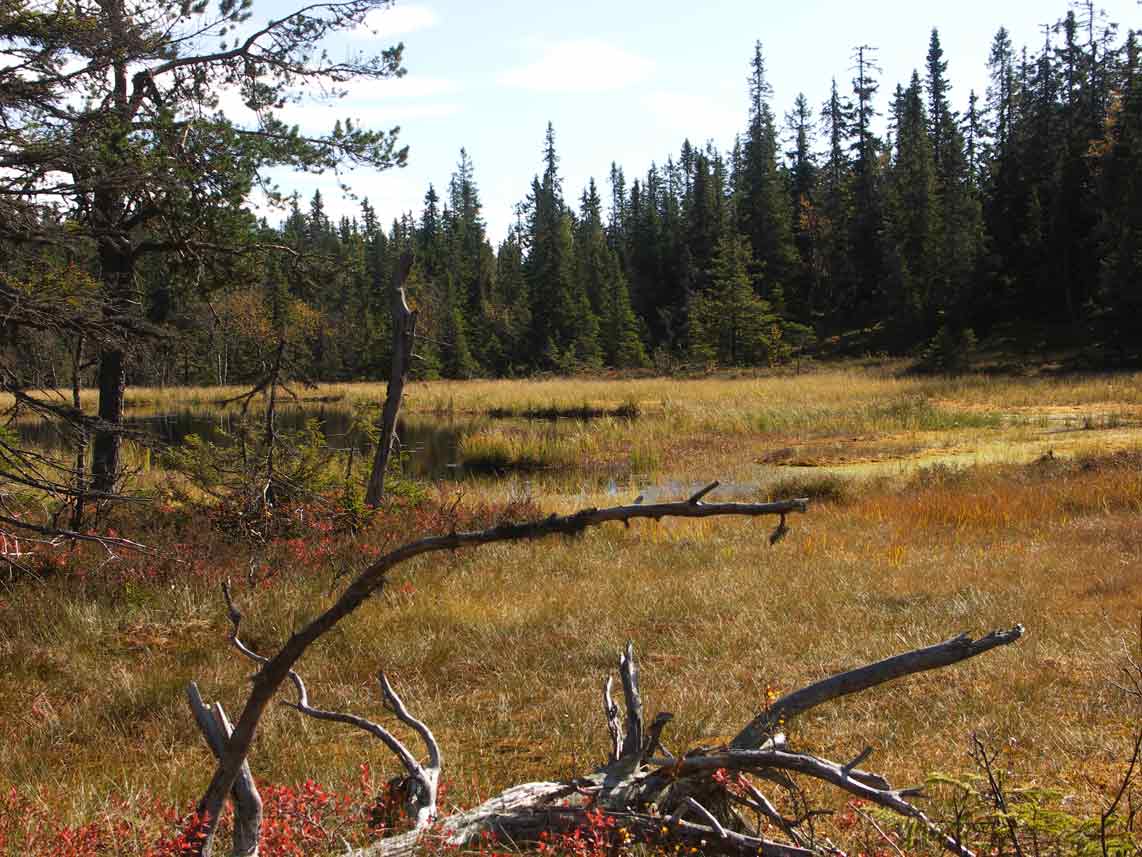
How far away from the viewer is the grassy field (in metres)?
4.57

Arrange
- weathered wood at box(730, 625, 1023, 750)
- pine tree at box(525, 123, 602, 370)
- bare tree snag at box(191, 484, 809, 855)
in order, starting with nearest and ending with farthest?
bare tree snag at box(191, 484, 809, 855)
weathered wood at box(730, 625, 1023, 750)
pine tree at box(525, 123, 602, 370)

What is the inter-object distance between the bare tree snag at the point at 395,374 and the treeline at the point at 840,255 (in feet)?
79.5

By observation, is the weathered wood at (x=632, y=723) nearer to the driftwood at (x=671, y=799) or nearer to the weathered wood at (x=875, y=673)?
the driftwood at (x=671, y=799)

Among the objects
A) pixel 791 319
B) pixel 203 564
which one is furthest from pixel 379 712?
pixel 791 319

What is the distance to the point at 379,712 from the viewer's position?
5.37 meters

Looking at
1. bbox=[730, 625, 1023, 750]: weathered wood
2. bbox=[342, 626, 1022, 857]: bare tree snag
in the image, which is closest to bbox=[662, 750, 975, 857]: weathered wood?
bbox=[342, 626, 1022, 857]: bare tree snag

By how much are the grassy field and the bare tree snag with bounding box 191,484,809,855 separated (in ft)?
5.14

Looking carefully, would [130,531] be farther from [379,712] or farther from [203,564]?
[379,712]

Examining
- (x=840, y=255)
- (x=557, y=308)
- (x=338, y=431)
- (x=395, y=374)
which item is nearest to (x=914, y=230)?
(x=840, y=255)

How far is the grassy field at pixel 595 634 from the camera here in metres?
4.57

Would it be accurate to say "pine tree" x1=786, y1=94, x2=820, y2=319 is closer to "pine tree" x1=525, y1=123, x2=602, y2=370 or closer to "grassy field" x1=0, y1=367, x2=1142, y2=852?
"pine tree" x1=525, y1=123, x2=602, y2=370

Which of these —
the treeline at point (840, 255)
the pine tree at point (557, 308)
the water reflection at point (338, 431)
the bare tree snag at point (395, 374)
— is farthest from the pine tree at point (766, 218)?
the bare tree snag at point (395, 374)

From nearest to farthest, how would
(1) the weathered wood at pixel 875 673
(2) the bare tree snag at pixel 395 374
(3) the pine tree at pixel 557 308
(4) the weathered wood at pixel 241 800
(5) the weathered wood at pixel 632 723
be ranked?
(4) the weathered wood at pixel 241 800, (1) the weathered wood at pixel 875 673, (5) the weathered wood at pixel 632 723, (2) the bare tree snag at pixel 395 374, (3) the pine tree at pixel 557 308

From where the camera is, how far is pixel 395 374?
10797 mm
